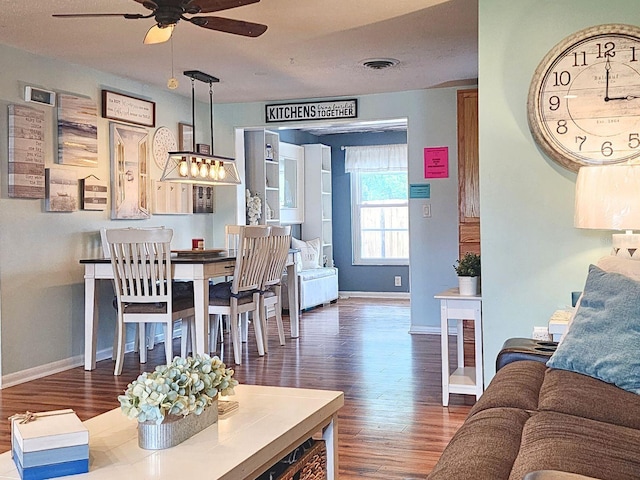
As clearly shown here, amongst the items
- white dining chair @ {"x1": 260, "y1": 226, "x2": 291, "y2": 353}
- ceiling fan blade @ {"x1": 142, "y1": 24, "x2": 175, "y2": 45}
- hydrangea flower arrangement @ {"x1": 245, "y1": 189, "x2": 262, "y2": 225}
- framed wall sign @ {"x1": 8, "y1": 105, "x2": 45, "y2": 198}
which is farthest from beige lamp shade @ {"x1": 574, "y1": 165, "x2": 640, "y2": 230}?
hydrangea flower arrangement @ {"x1": 245, "y1": 189, "x2": 262, "y2": 225}

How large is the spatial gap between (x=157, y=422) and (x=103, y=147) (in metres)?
4.18

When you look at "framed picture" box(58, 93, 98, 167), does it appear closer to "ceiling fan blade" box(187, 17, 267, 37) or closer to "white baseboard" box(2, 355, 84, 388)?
"white baseboard" box(2, 355, 84, 388)

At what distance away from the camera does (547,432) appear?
167 cm

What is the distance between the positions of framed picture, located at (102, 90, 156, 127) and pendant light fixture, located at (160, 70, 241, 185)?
0.52 meters

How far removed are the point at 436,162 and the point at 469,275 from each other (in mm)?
2807

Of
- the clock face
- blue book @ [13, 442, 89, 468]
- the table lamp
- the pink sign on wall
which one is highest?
the clock face

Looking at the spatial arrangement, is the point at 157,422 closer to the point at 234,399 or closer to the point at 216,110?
the point at 234,399

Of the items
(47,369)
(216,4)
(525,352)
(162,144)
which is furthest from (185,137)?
(525,352)

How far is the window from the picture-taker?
387 inches

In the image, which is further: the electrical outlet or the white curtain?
the white curtain

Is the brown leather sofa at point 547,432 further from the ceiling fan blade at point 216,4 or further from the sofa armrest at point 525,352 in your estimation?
the ceiling fan blade at point 216,4

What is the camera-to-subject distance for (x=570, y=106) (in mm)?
3404

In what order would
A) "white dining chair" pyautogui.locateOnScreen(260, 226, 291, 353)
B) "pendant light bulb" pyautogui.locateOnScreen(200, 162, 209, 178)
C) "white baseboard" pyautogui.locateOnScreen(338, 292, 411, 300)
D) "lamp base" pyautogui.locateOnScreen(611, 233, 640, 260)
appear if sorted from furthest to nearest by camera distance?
"white baseboard" pyautogui.locateOnScreen(338, 292, 411, 300) < "white dining chair" pyautogui.locateOnScreen(260, 226, 291, 353) < "pendant light bulb" pyautogui.locateOnScreen(200, 162, 209, 178) < "lamp base" pyautogui.locateOnScreen(611, 233, 640, 260)

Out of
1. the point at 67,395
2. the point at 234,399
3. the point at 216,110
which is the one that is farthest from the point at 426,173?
the point at 234,399
